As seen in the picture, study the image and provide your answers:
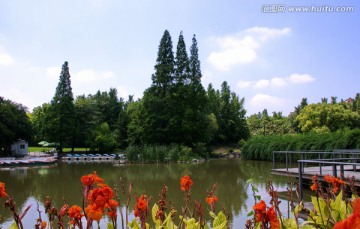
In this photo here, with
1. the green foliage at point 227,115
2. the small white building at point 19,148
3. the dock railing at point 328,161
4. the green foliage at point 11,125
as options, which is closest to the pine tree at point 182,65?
the green foliage at point 227,115

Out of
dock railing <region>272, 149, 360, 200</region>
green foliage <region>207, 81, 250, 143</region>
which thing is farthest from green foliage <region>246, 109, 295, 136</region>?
dock railing <region>272, 149, 360, 200</region>

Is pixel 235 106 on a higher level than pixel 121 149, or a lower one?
higher

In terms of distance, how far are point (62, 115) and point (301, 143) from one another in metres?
21.3

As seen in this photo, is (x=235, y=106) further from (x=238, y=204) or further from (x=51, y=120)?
(x=238, y=204)

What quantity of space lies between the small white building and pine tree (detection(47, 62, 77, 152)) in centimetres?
309

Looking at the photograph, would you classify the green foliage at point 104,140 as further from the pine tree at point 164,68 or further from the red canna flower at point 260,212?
the red canna flower at point 260,212

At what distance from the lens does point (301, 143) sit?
2177cm

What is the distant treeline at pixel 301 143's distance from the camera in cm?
1812

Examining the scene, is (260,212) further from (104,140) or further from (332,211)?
(104,140)

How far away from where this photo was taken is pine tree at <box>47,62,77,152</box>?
104 feet

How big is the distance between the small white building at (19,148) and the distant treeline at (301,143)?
68.0ft

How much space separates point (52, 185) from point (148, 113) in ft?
58.1

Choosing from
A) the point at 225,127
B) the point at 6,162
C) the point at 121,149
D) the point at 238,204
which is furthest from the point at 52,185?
the point at 225,127

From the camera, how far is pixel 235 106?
40938 millimetres
